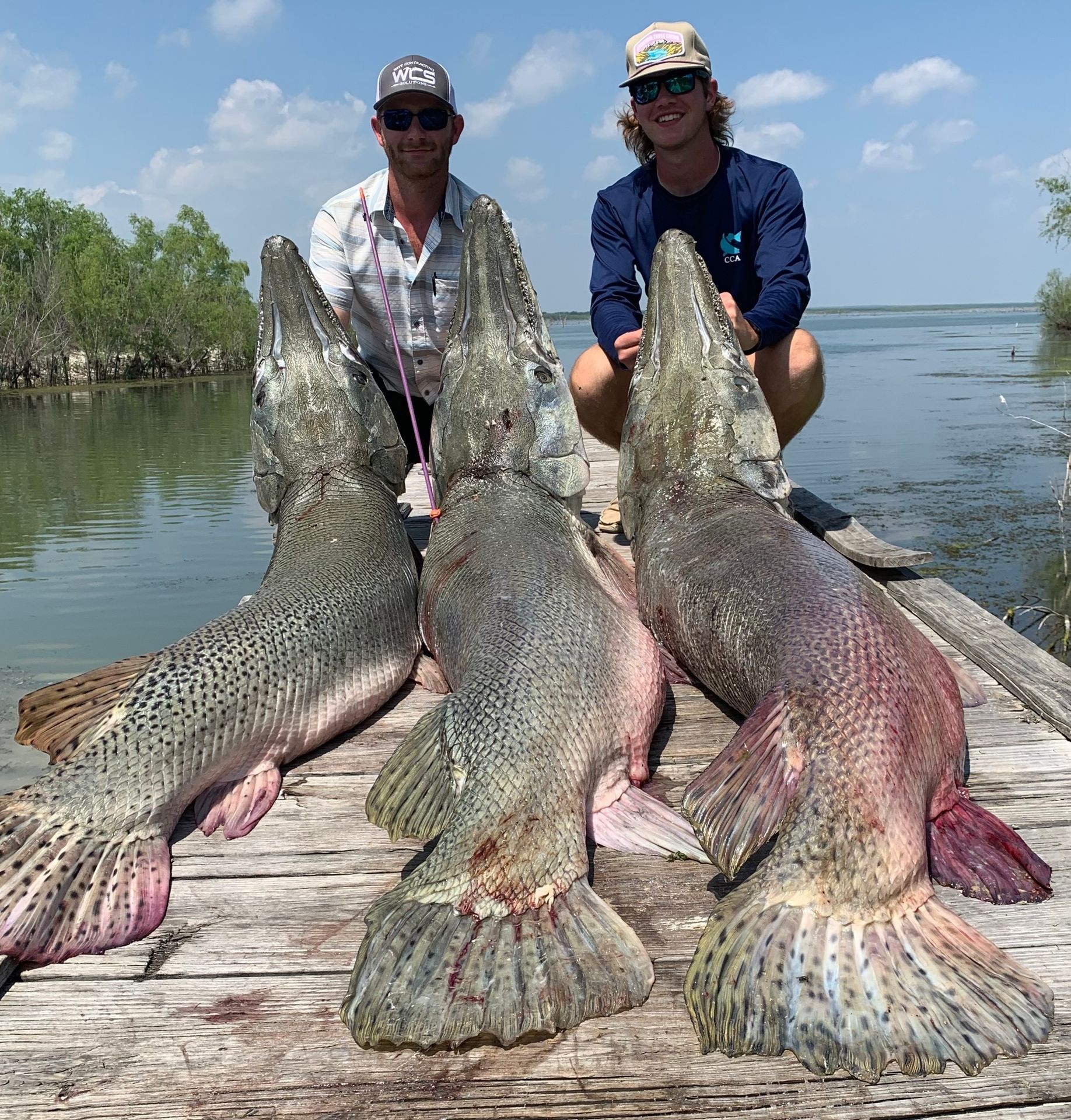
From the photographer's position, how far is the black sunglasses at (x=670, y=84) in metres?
4.91

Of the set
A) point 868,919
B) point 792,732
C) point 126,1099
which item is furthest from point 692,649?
point 126,1099

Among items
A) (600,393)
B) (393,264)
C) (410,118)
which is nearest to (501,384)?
(600,393)

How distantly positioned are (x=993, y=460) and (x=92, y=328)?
45.6 meters

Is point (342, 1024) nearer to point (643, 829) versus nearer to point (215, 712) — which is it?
point (643, 829)

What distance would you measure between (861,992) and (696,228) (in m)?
4.52

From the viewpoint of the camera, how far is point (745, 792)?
2184mm

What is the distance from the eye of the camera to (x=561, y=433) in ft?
14.4

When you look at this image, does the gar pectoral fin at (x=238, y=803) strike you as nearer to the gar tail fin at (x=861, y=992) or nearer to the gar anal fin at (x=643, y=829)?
the gar anal fin at (x=643, y=829)

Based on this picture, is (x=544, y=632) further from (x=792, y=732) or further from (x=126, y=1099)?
(x=126, y=1099)

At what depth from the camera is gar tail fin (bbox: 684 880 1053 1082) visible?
5.65 ft

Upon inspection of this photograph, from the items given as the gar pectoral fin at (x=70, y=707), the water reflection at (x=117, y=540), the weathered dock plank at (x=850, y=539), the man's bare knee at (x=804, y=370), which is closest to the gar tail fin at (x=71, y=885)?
the gar pectoral fin at (x=70, y=707)

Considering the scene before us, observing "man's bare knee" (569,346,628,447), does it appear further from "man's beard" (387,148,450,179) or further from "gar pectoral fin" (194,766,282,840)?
"gar pectoral fin" (194,766,282,840)

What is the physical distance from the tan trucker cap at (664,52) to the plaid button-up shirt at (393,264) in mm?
1352

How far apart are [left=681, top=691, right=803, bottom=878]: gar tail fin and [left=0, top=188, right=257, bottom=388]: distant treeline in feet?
151
